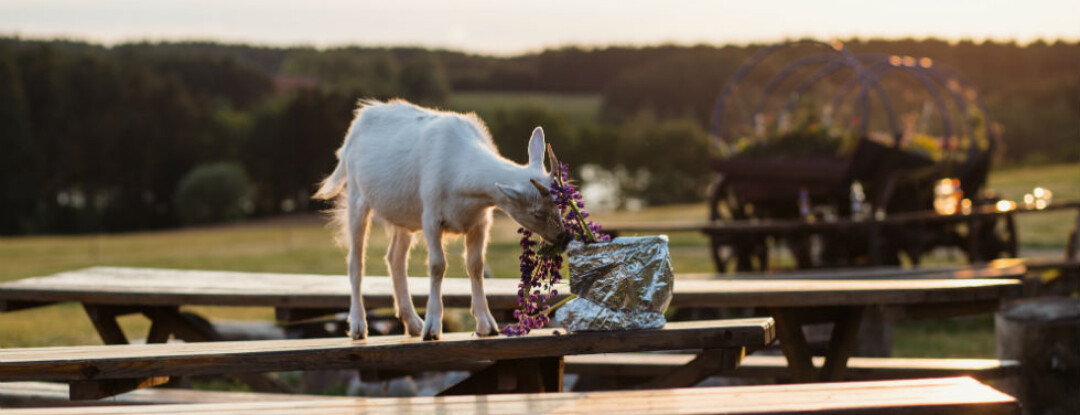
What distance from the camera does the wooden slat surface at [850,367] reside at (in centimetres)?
564

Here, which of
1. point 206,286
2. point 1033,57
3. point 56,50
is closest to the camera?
point 206,286

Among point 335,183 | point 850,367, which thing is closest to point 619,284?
point 335,183

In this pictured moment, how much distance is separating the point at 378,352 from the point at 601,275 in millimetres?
819

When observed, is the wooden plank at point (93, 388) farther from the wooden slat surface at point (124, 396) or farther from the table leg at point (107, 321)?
the table leg at point (107, 321)

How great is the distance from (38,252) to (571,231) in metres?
26.9

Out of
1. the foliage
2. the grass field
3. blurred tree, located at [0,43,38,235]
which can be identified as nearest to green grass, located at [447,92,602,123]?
blurred tree, located at [0,43,38,235]

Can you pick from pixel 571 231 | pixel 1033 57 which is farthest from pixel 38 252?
pixel 1033 57

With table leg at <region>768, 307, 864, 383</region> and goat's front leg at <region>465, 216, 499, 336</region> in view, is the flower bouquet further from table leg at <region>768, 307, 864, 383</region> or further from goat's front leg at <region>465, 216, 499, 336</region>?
table leg at <region>768, 307, 864, 383</region>

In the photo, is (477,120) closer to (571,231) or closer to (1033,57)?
(571,231)

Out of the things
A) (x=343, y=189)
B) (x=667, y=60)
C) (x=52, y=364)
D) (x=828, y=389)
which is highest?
(x=667, y=60)

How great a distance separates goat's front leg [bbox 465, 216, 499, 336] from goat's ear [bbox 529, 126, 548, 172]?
346mm

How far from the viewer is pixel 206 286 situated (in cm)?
577

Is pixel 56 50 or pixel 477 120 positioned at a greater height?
pixel 56 50

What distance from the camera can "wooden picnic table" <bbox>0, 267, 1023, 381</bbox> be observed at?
15.8ft
